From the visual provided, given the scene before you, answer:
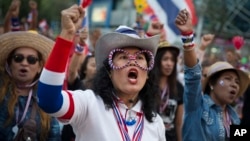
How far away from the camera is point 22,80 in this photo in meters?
3.46

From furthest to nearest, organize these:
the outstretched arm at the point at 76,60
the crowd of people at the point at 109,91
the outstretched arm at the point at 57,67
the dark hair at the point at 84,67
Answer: the dark hair at the point at 84,67
the outstretched arm at the point at 76,60
the crowd of people at the point at 109,91
the outstretched arm at the point at 57,67

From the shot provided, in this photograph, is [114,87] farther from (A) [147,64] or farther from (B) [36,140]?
(B) [36,140]

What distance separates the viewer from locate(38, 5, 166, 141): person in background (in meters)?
2.50

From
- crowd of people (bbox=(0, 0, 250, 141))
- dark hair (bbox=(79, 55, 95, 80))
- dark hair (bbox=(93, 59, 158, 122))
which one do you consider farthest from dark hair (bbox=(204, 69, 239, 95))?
dark hair (bbox=(79, 55, 95, 80))

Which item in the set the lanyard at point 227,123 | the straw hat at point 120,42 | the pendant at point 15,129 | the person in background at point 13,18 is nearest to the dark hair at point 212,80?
the lanyard at point 227,123

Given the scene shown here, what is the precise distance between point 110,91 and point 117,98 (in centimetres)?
7

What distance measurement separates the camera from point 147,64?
2883 millimetres

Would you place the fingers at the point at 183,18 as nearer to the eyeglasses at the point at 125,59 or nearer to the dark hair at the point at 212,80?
the eyeglasses at the point at 125,59

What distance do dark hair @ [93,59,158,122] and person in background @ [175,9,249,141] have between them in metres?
0.43

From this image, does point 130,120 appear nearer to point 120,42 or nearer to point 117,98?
point 117,98

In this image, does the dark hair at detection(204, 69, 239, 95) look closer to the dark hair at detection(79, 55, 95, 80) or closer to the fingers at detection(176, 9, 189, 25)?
the fingers at detection(176, 9, 189, 25)

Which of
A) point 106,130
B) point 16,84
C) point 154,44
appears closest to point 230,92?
point 154,44

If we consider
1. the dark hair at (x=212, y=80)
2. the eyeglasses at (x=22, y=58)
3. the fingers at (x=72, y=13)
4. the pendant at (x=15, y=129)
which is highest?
the fingers at (x=72, y=13)

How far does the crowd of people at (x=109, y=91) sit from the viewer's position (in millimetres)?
2326
